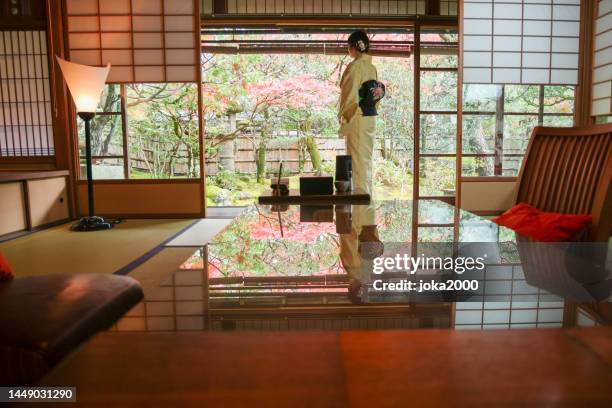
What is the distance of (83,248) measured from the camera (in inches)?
137

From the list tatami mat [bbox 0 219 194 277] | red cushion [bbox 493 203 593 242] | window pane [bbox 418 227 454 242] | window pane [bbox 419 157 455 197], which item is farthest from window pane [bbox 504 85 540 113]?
window pane [bbox 418 227 454 242]

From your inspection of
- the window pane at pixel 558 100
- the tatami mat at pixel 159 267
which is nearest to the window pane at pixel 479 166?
the window pane at pixel 558 100

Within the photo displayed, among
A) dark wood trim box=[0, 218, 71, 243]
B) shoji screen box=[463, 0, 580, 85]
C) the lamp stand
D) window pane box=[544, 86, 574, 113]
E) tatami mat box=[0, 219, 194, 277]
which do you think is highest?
shoji screen box=[463, 0, 580, 85]

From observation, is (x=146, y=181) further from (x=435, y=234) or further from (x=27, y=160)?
(x=435, y=234)

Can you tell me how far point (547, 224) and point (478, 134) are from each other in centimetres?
434

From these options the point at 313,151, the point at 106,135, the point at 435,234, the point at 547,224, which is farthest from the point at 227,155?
the point at 547,224

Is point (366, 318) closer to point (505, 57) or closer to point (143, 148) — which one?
point (505, 57)

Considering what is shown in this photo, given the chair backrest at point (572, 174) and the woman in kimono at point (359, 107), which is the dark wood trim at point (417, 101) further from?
the chair backrest at point (572, 174)

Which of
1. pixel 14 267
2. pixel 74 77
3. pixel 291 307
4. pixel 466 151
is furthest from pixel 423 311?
pixel 466 151

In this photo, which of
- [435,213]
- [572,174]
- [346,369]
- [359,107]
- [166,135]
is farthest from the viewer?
[166,135]

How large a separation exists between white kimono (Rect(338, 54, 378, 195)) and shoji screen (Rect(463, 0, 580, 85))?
1.97 meters

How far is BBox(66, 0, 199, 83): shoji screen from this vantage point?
4938 millimetres

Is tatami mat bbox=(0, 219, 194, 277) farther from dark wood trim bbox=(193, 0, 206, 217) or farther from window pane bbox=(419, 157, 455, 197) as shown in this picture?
window pane bbox=(419, 157, 455, 197)

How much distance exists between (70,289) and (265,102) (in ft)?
22.5
